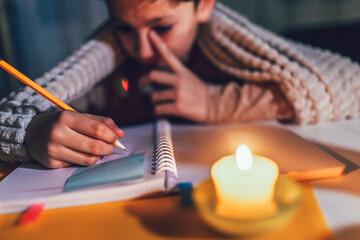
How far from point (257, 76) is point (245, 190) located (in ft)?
1.33

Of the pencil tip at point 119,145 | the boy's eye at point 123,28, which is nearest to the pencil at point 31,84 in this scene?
the pencil tip at point 119,145

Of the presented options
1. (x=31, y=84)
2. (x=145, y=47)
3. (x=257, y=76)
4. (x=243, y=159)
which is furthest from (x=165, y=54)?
(x=243, y=159)

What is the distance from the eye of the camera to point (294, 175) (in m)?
0.31

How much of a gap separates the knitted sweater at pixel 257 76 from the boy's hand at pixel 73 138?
9cm

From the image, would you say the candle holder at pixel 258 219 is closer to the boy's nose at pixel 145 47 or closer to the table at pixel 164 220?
the table at pixel 164 220

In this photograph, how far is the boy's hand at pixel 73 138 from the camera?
1.14 feet

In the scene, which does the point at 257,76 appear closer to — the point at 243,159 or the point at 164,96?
the point at 164,96

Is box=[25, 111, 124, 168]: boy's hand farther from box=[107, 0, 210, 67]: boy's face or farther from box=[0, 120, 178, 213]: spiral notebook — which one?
box=[107, 0, 210, 67]: boy's face

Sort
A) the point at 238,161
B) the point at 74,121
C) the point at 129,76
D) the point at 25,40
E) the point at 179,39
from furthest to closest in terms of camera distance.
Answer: the point at 25,40 → the point at 129,76 → the point at 179,39 → the point at 74,121 → the point at 238,161

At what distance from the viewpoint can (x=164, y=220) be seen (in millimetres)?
257

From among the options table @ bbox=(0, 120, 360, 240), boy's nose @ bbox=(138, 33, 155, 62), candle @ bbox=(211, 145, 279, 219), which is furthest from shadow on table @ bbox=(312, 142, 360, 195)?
boy's nose @ bbox=(138, 33, 155, 62)

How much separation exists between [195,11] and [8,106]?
1.65ft

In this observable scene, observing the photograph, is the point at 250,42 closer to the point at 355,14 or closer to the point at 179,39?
the point at 179,39

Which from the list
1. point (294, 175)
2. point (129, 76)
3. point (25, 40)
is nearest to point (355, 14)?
point (129, 76)
